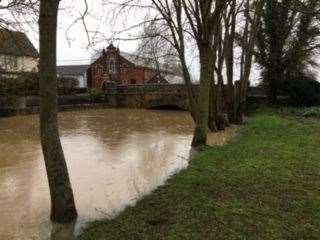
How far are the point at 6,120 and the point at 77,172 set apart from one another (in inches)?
740

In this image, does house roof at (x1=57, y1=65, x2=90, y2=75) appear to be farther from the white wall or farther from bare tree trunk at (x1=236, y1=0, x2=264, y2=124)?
bare tree trunk at (x1=236, y1=0, x2=264, y2=124)

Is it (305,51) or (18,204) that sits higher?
(305,51)

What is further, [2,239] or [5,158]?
[5,158]

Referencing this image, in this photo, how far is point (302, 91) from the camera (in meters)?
29.9

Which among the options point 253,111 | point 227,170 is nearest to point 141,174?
point 227,170

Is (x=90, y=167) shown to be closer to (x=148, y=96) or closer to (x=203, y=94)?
(x=203, y=94)

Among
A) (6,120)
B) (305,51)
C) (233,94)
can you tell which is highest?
(305,51)

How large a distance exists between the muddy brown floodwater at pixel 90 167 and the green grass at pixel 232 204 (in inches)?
32.0

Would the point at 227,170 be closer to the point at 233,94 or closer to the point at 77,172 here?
the point at 77,172

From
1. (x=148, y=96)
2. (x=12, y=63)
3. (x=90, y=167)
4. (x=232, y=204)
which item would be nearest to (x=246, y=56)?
(x=90, y=167)

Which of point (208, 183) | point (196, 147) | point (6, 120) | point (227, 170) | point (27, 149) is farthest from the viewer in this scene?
point (6, 120)

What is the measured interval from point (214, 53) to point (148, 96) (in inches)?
854

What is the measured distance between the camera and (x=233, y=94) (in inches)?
935

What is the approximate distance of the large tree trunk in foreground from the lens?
7234 millimetres
